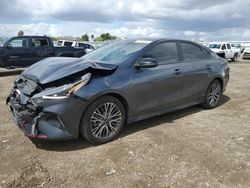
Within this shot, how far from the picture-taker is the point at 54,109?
12.1ft

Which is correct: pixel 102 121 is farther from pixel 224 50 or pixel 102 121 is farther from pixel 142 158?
pixel 224 50

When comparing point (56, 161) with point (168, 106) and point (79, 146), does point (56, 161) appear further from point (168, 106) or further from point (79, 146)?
point (168, 106)

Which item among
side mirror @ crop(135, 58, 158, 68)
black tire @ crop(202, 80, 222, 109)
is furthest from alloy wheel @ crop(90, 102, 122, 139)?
black tire @ crop(202, 80, 222, 109)

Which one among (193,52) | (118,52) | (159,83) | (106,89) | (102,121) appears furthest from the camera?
(193,52)

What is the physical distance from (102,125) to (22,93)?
4.26 feet

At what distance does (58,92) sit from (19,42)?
32.8 feet

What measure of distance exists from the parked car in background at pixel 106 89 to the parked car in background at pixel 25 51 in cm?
836

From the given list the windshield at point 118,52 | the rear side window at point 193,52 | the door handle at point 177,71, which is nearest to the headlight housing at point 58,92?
the windshield at point 118,52

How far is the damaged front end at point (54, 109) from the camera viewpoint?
3.70 meters

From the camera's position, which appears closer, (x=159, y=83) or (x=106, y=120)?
(x=106, y=120)

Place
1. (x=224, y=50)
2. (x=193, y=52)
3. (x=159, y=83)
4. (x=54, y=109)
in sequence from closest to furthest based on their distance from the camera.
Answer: (x=54, y=109)
(x=159, y=83)
(x=193, y=52)
(x=224, y=50)

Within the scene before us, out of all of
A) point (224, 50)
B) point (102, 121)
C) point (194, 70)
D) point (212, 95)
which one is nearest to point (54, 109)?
point (102, 121)

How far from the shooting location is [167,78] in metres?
4.90

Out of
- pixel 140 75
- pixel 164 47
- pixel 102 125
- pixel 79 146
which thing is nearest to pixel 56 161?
pixel 79 146
